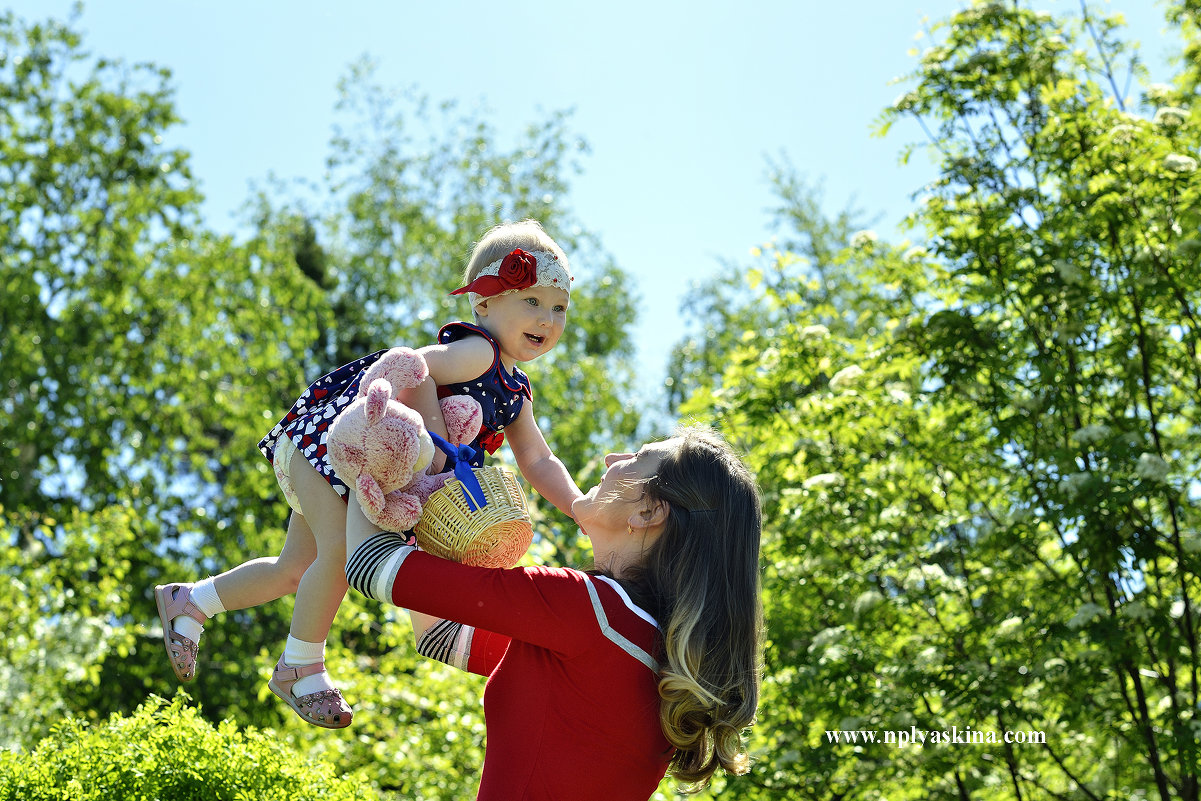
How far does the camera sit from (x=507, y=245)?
7.88ft

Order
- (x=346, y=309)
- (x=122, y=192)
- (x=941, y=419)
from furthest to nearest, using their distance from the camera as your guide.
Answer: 1. (x=346, y=309)
2. (x=122, y=192)
3. (x=941, y=419)

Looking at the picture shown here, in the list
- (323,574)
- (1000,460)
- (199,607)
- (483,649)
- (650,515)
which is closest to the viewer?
(650,515)

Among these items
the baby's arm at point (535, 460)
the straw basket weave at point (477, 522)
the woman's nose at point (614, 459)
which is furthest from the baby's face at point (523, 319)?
the straw basket weave at point (477, 522)

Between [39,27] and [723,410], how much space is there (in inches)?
527

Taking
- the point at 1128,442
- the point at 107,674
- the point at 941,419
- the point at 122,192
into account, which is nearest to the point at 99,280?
the point at 122,192

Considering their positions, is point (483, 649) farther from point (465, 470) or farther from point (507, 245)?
point (507, 245)

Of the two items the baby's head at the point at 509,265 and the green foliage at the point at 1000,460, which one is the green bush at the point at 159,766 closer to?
the baby's head at the point at 509,265

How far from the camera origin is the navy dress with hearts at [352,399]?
2250 millimetres

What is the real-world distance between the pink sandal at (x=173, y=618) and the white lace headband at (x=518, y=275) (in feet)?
3.20

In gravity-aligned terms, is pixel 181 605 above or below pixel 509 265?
below

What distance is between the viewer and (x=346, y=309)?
61.3 ft

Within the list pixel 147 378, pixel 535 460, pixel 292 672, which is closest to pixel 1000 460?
pixel 535 460

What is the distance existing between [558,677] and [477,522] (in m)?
0.32

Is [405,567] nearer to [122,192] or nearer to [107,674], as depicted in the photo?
[107,674]
